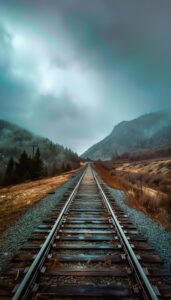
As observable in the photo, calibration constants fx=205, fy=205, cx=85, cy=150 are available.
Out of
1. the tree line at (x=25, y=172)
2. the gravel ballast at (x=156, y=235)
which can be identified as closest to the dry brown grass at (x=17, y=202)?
the gravel ballast at (x=156, y=235)

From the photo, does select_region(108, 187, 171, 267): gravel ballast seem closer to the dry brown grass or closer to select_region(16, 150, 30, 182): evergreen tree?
the dry brown grass

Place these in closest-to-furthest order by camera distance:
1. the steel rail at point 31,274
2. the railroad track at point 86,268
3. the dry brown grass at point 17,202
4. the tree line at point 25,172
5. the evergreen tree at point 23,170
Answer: the steel rail at point 31,274 < the railroad track at point 86,268 < the dry brown grass at point 17,202 < the evergreen tree at point 23,170 < the tree line at point 25,172

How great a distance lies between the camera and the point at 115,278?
3.64 m

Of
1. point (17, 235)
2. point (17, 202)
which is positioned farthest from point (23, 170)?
point (17, 235)

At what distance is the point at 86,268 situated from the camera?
3.96 metres

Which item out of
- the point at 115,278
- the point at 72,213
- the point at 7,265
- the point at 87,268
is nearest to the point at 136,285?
the point at 115,278

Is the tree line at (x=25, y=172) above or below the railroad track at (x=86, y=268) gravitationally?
above

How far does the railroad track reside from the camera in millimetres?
3176

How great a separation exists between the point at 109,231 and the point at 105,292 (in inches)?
113

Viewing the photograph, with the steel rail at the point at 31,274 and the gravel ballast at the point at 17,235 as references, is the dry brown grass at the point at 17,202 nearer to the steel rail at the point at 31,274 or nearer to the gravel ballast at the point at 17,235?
the gravel ballast at the point at 17,235

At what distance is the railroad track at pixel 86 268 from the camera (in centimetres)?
318

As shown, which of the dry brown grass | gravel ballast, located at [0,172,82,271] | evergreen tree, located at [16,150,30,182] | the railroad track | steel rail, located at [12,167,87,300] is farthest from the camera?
evergreen tree, located at [16,150,30,182]

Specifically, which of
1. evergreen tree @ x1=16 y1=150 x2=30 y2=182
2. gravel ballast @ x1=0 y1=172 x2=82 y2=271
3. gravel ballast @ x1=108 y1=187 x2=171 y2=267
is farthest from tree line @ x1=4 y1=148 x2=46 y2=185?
gravel ballast @ x1=108 y1=187 x2=171 y2=267

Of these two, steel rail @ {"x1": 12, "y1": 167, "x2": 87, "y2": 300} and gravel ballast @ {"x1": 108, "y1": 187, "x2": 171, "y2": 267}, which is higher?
steel rail @ {"x1": 12, "y1": 167, "x2": 87, "y2": 300}
